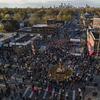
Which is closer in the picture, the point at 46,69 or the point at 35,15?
the point at 46,69

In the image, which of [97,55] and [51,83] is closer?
[51,83]

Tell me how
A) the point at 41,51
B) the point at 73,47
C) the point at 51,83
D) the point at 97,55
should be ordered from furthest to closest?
the point at 73,47 < the point at 41,51 < the point at 97,55 < the point at 51,83

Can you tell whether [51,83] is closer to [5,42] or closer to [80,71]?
[80,71]

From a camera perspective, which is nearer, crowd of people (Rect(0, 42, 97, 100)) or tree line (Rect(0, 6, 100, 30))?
crowd of people (Rect(0, 42, 97, 100))

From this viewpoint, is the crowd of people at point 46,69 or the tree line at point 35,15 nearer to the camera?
the crowd of people at point 46,69

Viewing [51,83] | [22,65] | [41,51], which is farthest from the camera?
[41,51]

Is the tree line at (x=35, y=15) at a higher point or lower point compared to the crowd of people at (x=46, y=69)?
lower

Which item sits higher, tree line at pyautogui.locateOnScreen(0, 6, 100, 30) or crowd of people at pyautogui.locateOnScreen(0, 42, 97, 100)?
crowd of people at pyautogui.locateOnScreen(0, 42, 97, 100)

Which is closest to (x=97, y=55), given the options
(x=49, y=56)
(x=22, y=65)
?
(x=49, y=56)

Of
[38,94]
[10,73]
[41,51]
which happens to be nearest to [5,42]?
[41,51]

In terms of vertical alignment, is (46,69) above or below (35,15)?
above
